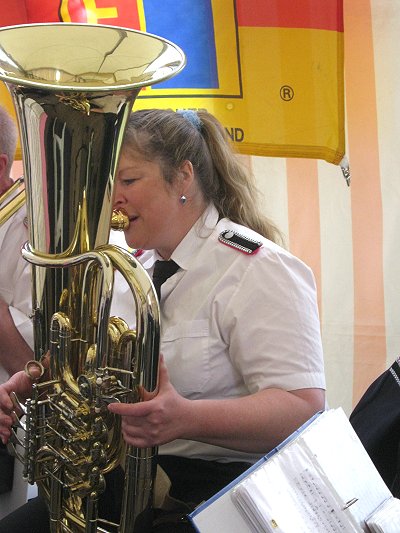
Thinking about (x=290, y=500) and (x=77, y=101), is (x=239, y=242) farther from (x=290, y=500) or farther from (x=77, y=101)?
(x=290, y=500)

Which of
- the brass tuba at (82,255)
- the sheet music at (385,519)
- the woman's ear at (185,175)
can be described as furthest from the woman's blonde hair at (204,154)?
the sheet music at (385,519)

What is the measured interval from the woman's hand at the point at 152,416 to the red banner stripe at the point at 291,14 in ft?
4.31

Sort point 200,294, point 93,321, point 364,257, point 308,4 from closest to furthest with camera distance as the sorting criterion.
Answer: point 93,321
point 200,294
point 308,4
point 364,257

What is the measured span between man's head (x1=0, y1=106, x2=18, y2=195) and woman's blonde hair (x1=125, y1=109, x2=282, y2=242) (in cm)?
54

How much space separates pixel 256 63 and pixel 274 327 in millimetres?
1084

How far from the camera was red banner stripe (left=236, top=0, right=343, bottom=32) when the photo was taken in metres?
2.32

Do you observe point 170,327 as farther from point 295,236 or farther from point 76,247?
point 295,236

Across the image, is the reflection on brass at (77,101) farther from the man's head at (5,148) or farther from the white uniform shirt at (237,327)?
the man's head at (5,148)

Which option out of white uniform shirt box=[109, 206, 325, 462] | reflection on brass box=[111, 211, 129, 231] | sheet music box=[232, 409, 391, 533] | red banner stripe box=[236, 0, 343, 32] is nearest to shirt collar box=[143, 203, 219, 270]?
white uniform shirt box=[109, 206, 325, 462]

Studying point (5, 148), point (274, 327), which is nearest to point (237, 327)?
point (274, 327)

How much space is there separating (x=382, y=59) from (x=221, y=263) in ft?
3.42

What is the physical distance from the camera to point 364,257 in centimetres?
248

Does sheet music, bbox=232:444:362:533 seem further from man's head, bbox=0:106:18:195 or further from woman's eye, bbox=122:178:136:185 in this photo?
man's head, bbox=0:106:18:195

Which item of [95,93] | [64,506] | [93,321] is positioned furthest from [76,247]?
[64,506]
